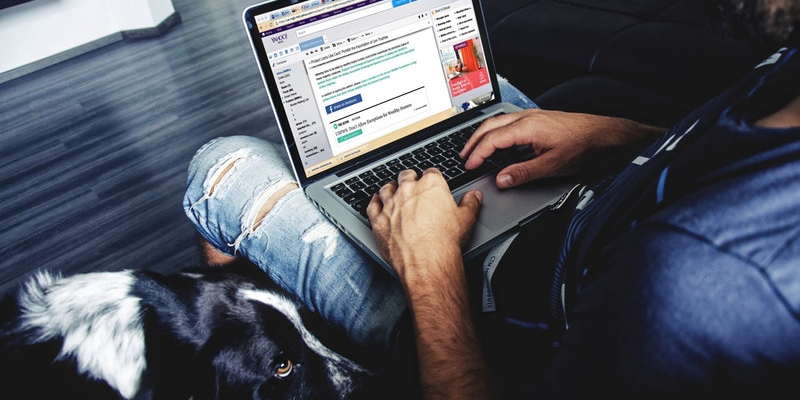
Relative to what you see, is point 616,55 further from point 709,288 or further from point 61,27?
point 61,27

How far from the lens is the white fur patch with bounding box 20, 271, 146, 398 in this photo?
80 centimetres

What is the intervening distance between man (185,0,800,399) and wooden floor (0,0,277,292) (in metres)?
1.41

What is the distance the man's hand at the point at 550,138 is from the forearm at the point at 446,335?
28 centimetres

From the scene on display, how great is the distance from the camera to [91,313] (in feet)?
2.75

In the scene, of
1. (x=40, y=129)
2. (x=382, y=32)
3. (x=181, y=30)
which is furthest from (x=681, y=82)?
(x=181, y=30)

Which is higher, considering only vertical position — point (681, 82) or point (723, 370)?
point (723, 370)

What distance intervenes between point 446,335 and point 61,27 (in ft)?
17.1

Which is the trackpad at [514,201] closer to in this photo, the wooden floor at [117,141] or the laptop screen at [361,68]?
the laptop screen at [361,68]

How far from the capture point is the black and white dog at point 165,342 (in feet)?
2.57

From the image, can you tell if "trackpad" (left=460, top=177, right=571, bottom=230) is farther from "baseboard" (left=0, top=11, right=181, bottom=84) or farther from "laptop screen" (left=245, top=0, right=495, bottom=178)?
"baseboard" (left=0, top=11, right=181, bottom=84)

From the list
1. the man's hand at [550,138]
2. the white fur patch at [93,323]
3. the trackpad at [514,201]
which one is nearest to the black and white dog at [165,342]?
the white fur patch at [93,323]

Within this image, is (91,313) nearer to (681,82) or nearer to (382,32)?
(382,32)

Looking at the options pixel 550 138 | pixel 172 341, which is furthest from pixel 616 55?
pixel 172 341

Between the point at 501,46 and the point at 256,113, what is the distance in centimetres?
191
